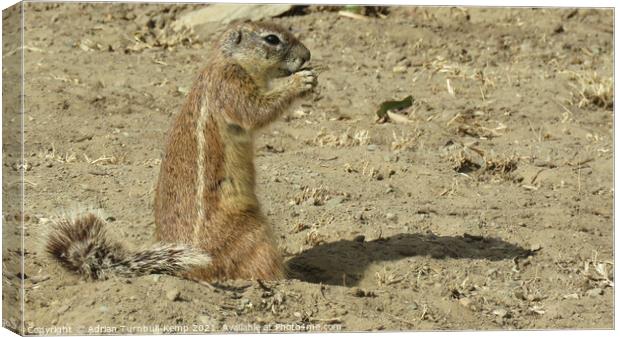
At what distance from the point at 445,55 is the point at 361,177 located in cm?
286

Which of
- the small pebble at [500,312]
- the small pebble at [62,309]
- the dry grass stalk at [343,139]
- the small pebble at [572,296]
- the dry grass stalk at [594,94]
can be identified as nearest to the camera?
the small pebble at [62,309]

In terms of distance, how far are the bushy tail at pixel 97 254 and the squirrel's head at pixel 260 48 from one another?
125 cm

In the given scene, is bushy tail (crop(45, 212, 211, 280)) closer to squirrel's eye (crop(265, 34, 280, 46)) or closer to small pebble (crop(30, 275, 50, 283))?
small pebble (crop(30, 275, 50, 283))

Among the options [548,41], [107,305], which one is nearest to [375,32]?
[548,41]

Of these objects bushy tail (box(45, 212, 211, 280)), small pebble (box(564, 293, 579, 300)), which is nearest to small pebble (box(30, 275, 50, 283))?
bushy tail (box(45, 212, 211, 280))

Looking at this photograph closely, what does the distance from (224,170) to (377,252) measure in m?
1.29

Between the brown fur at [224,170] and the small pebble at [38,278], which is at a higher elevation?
the brown fur at [224,170]

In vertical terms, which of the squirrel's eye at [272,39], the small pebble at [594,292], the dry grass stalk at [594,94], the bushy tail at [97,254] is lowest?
the small pebble at [594,292]

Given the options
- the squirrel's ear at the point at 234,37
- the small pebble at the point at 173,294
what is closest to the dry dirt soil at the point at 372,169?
the small pebble at the point at 173,294

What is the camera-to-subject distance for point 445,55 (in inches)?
421

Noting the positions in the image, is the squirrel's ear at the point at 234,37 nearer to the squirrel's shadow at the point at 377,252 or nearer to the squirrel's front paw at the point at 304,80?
the squirrel's front paw at the point at 304,80

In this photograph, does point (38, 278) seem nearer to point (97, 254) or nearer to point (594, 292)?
point (97, 254)

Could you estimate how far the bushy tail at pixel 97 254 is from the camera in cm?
581

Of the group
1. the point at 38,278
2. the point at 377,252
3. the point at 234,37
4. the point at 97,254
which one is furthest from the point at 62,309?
the point at 377,252
